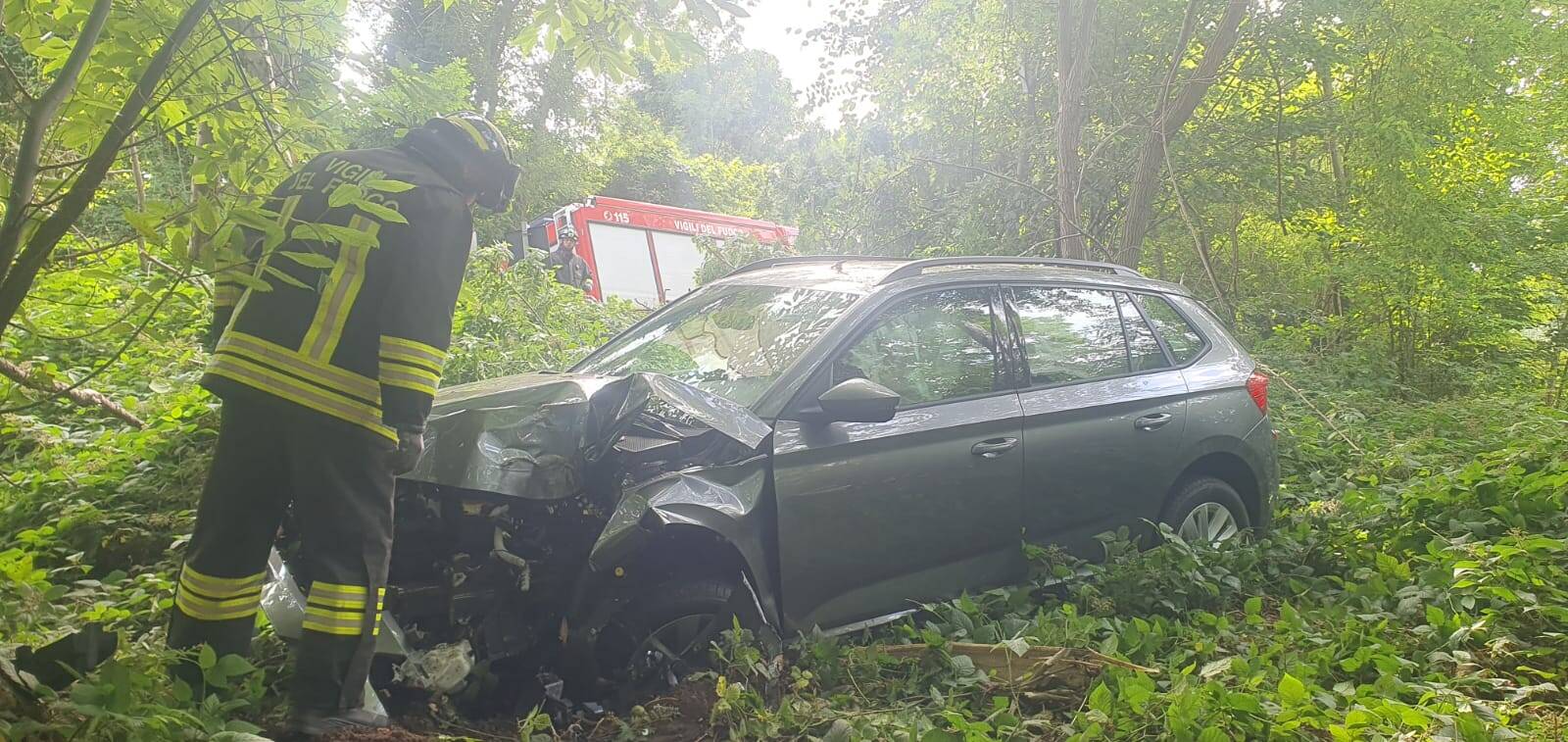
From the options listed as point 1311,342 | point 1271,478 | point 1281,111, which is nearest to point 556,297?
point 1271,478

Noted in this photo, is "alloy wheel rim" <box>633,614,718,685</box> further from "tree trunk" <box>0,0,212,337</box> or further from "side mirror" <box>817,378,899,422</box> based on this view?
"tree trunk" <box>0,0,212,337</box>

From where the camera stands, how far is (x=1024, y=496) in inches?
134

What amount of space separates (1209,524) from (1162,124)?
16.0 ft

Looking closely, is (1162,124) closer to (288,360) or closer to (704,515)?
(704,515)

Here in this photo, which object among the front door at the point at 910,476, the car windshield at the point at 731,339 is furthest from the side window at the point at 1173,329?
the car windshield at the point at 731,339

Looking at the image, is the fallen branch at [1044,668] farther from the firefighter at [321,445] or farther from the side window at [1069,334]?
the firefighter at [321,445]

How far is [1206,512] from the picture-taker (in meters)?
4.09

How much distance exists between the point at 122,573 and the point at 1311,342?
11.7 m

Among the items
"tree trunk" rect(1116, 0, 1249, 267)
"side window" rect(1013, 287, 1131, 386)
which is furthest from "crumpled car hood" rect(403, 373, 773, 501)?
"tree trunk" rect(1116, 0, 1249, 267)

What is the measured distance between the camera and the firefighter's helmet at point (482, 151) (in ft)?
8.79

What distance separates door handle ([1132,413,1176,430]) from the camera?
3.77 meters

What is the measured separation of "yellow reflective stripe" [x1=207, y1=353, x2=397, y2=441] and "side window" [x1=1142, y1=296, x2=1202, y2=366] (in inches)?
135

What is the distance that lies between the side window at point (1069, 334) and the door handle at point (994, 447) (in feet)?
1.08

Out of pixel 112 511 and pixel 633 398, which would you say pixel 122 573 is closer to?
pixel 112 511
